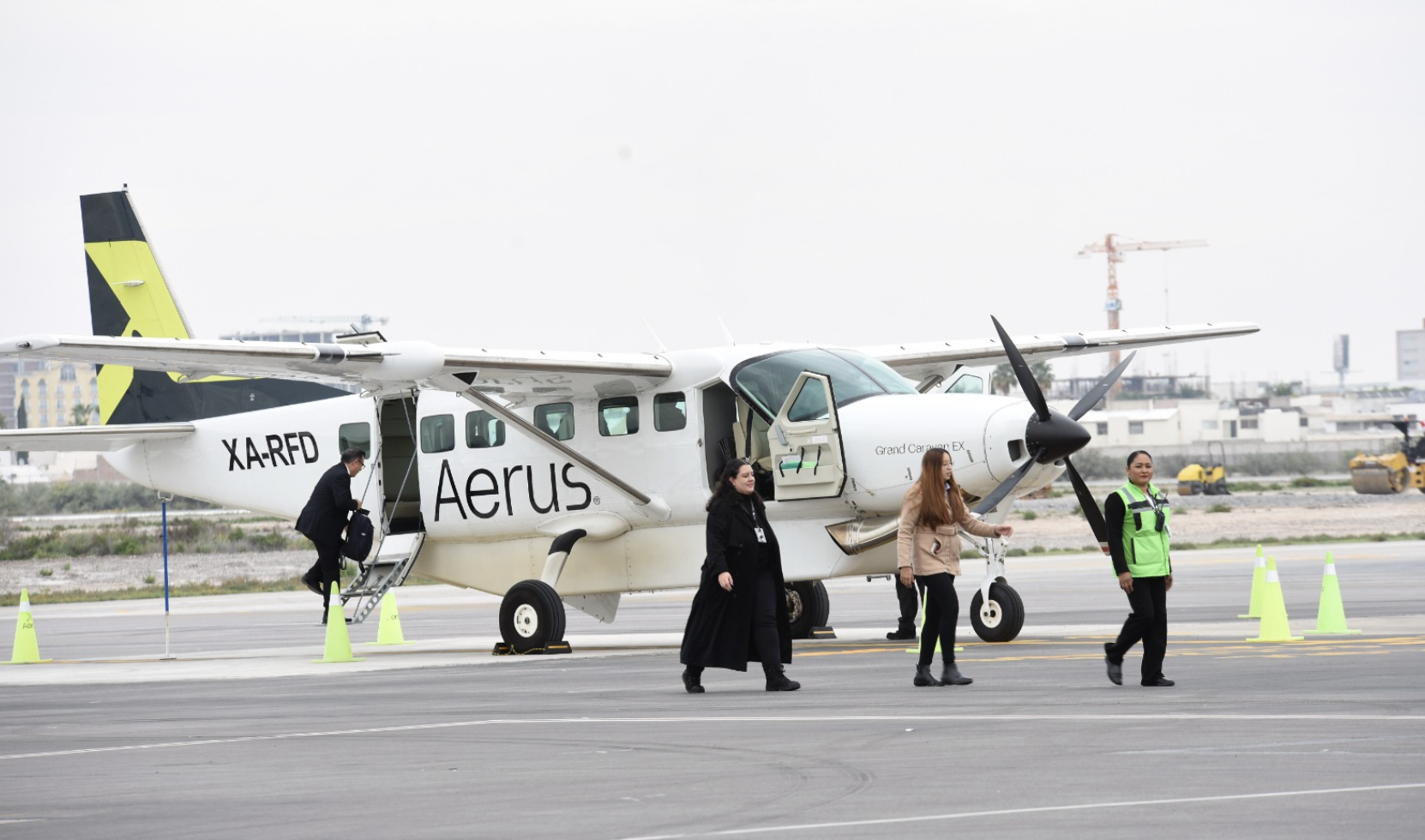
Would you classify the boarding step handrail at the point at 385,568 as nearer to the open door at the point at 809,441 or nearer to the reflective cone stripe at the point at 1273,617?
the open door at the point at 809,441

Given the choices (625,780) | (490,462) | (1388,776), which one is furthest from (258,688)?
(1388,776)

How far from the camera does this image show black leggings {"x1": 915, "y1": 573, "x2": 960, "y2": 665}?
13.1 meters

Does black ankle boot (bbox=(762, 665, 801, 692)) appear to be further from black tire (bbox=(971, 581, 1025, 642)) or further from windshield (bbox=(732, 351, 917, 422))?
windshield (bbox=(732, 351, 917, 422))

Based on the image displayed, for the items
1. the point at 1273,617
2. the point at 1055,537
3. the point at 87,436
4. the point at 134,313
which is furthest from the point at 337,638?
the point at 1055,537

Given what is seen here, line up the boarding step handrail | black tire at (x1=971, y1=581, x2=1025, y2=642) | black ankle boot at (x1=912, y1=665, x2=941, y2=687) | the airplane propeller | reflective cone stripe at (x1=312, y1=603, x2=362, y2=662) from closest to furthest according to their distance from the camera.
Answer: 1. black ankle boot at (x1=912, y1=665, x2=941, y2=687)
2. the airplane propeller
3. black tire at (x1=971, y1=581, x2=1025, y2=642)
4. reflective cone stripe at (x1=312, y1=603, x2=362, y2=662)
5. the boarding step handrail

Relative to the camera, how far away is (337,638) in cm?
1908

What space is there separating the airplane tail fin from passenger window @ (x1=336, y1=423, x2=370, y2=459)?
1961mm

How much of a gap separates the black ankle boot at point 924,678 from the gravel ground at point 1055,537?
106 feet

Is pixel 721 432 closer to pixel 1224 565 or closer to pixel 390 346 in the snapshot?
pixel 390 346

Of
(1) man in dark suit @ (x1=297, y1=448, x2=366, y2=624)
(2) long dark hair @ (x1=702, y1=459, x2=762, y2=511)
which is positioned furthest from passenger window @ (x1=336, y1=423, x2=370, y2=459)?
(2) long dark hair @ (x1=702, y1=459, x2=762, y2=511)

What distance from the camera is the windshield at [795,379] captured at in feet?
59.7

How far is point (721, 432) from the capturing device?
19.0 m

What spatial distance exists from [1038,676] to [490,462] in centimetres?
834

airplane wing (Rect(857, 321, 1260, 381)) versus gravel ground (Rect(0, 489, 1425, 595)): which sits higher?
airplane wing (Rect(857, 321, 1260, 381))
